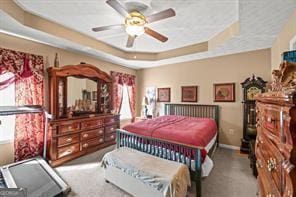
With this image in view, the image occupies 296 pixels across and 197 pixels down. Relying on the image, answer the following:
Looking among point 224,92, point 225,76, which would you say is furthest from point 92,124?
point 225,76

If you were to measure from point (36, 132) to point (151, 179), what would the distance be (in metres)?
3.02

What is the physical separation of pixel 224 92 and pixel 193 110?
110cm

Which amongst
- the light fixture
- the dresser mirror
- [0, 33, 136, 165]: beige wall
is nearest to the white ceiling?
[0, 33, 136, 165]: beige wall

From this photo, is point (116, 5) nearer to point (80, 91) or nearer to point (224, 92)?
point (80, 91)

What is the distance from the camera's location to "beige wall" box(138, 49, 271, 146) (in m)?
4.64

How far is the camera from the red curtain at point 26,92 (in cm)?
348

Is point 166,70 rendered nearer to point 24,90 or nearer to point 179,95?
point 179,95

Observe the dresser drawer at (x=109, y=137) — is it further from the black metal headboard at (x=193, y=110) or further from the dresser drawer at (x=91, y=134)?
the black metal headboard at (x=193, y=110)

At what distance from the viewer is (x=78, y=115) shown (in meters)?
4.65

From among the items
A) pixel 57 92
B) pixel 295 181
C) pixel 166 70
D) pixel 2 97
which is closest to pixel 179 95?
pixel 166 70

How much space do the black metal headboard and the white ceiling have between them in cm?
177

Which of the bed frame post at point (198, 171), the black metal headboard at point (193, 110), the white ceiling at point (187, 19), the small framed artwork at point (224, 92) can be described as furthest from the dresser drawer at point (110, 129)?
the small framed artwork at point (224, 92)

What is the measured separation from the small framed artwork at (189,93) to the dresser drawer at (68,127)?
349cm

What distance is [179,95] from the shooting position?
241 inches
